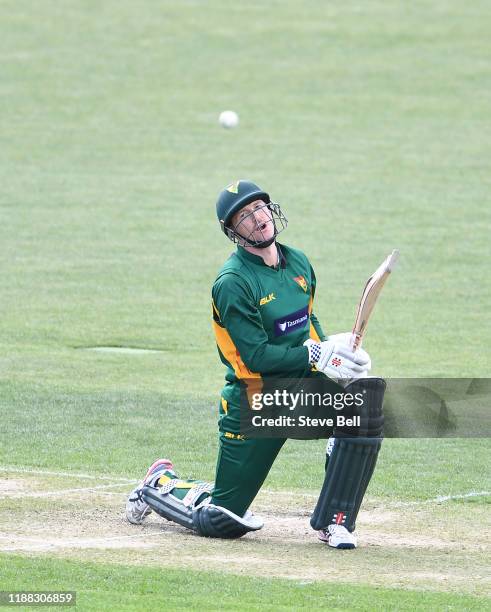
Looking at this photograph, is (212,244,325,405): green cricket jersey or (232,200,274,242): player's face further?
(232,200,274,242): player's face

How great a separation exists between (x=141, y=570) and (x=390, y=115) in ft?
94.1

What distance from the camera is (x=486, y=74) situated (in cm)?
3825

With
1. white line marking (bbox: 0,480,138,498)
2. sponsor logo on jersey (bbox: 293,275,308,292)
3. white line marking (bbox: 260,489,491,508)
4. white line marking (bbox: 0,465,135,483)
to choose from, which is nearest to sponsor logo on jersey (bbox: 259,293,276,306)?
sponsor logo on jersey (bbox: 293,275,308,292)

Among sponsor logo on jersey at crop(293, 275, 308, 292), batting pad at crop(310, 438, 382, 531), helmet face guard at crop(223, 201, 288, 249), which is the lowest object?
batting pad at crop(310, 438, 382, 531)

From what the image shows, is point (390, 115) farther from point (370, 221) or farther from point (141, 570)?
point (141, 570)

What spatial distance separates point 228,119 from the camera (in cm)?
3334

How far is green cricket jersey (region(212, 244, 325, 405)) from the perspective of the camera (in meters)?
8.30

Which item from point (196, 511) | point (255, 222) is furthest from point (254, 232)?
point (196, 511)

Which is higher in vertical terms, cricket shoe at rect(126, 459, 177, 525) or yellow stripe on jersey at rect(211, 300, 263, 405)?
yellow stripe on jersey at rect(211, 300, 263, 405)

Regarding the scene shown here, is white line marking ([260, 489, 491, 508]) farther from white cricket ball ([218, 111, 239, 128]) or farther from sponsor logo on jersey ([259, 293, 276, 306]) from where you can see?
white cricket ball ([218, 111, 239, 128])

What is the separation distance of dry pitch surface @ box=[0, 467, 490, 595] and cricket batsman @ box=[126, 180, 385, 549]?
0.57 ft

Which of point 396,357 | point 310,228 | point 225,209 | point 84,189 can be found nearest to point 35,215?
point 84,189

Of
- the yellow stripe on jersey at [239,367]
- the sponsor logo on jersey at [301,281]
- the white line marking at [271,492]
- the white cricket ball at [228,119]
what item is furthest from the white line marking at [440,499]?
the white cricket ball at [228,119]

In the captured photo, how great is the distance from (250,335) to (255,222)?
722 mm
